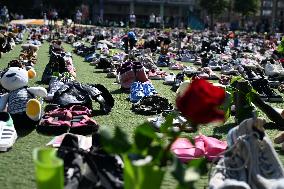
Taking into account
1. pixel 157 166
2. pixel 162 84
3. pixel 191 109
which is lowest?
pixel 162 84

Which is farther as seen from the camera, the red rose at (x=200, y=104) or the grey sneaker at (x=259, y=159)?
the grey sneaker at (x=259, y=159)

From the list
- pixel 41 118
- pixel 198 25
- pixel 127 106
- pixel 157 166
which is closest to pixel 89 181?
pixel 157 166

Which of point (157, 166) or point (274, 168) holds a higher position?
point (157, 166)

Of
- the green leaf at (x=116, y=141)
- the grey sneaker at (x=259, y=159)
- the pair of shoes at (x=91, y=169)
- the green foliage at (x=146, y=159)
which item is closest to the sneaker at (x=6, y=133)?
the pair of shoes at (x=91, y=169)

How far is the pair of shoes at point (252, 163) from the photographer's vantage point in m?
3.15

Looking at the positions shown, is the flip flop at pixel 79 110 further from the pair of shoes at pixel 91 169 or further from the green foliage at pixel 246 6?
the green foliage at pixel 246 6

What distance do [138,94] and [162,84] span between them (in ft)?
7.78

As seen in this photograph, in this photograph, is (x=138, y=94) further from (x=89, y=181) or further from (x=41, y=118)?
(x=89, y=181)

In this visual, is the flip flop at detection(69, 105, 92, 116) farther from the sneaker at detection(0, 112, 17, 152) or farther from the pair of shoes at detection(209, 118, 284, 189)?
the pair of shoes at detection(209, 118, 284, 189)

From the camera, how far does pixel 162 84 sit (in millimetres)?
9773

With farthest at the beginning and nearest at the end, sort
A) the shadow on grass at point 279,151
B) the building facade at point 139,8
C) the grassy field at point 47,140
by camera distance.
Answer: the building facade at point 139,8, the shadow on grass at point 279,151, the grassy field at point 47,140

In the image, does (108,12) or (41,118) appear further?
(108,12)

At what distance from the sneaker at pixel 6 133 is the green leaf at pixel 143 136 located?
258cm

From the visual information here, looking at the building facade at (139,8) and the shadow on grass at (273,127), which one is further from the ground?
the building facade at (139,8)
